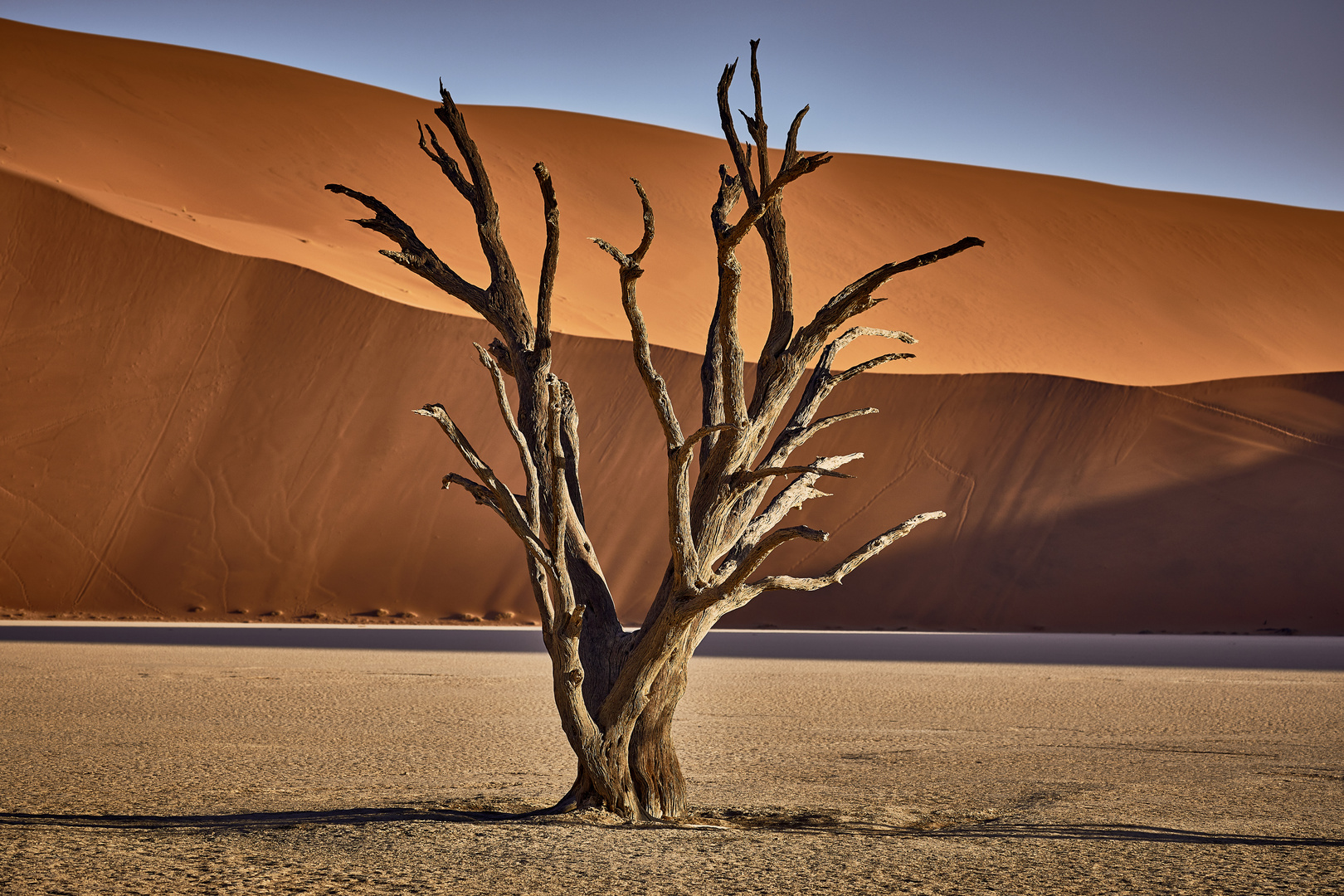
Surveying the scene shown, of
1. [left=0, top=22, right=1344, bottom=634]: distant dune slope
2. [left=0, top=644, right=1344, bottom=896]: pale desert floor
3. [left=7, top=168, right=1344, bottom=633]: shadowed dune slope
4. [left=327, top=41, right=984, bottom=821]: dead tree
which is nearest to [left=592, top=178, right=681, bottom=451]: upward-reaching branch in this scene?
[left=327, top=41, right=984, bottom=821]: dead tree

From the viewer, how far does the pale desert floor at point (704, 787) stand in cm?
405

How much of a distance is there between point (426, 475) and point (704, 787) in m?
19.1

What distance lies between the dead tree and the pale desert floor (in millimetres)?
433

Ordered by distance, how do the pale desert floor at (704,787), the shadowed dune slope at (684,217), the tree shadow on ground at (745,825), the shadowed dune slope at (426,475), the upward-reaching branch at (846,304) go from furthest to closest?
the shadowed dune slope at (684,217)
the shadowed dune slope at (426,475)
the upward-reaching branch at (846,304)
the tree shadow on ground at (745,825)
the pale desert floor at (704,787)

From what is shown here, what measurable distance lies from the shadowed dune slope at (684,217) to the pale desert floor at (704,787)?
20.4 m

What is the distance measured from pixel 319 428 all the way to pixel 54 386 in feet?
16.1

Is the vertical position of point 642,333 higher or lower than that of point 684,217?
lower

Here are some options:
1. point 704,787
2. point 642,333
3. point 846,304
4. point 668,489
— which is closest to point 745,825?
point 704,787

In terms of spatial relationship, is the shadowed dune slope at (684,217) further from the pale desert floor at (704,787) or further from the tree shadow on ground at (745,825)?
the tree shadow on ground at (745,825)

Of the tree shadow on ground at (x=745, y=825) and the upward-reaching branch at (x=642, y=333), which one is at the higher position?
the upward-reaching branch at (x=642, y=333)

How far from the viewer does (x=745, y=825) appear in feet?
17.5

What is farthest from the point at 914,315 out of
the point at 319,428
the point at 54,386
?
the point at 54,386

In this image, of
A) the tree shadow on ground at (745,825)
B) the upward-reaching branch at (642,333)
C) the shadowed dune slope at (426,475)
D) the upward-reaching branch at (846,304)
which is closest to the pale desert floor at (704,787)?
the tree shadow on ground at (745,825)

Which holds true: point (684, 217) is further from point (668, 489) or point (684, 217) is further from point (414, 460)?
point (668, 489)
